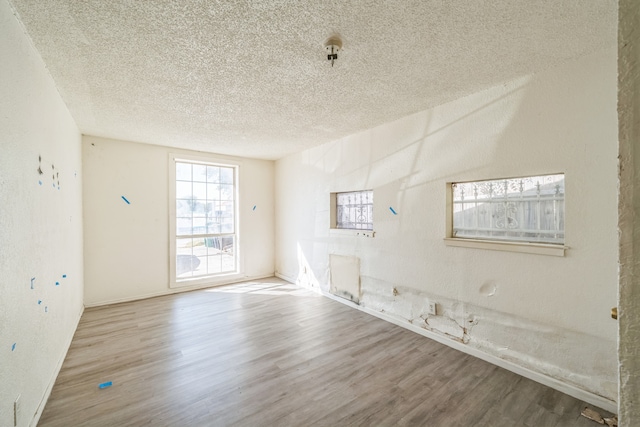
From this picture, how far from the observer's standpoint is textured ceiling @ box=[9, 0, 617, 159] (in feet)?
4.90

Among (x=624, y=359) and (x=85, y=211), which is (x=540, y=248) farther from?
(x=85, y=211)

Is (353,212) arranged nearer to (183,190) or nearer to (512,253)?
(512,253)

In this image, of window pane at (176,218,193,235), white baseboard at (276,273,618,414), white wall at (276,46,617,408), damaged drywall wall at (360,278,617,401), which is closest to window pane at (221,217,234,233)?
window pane at (176,218,193,235)

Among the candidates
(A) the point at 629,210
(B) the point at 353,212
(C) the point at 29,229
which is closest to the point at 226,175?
(B) the point at 353,212

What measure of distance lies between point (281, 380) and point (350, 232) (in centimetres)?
218

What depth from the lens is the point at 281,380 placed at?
216cm

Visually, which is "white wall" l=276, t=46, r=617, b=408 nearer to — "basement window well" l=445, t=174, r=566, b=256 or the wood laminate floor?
"basement window well" l=445, t=174, r=566, b=256

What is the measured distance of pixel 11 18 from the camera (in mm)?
1492

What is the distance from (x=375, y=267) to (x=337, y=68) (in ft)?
7.86

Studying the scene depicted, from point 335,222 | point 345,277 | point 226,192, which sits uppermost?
point 226,192

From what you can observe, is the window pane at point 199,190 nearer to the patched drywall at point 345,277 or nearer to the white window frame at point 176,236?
the white window frame at point 176,236

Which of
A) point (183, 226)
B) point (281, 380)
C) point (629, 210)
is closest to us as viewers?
point (629, 210)

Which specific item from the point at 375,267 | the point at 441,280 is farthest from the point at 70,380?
the point at 441,280

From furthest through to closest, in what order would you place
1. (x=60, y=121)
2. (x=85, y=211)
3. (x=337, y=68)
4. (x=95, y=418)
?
(x=85, y=211), (x=60, y=121), (x=337, y=68), (x=95, y=418)
